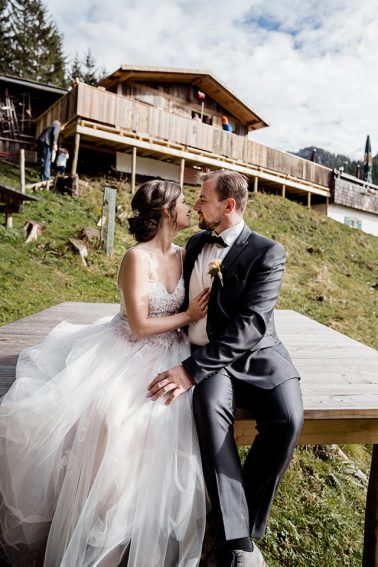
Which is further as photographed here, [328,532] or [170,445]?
[328,532]

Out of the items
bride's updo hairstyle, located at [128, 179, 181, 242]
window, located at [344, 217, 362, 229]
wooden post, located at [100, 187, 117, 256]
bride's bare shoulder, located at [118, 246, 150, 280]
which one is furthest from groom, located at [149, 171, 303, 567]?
window, located at [344, 217, 362, 229]

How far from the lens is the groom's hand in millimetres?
2314

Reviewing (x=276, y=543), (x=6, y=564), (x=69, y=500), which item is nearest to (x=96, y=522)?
(x=69, y=500)

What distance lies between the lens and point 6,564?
85.7 inches

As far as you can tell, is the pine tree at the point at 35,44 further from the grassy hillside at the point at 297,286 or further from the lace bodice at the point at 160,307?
the lace bodice at the point at 160,307

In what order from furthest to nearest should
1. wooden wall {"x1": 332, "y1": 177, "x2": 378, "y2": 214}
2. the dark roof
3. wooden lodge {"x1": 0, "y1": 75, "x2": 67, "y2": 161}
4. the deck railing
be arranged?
wooden wall {"x1": 332, "y1": 177, "x2": 378, "y2": 214} → wooden lodge {"x1": 0, "y1": 75, "x2": 67, "y2": 161} → the dark roof → the deck railing

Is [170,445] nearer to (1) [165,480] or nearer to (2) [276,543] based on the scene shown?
(1) [165,480]

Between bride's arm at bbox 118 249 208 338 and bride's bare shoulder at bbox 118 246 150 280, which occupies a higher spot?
bride's bare shoulder at bbox 118 246 150 280

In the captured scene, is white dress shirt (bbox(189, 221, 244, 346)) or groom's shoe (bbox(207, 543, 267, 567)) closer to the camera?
groom's shoe (bbox(207, 543, 267, 567))

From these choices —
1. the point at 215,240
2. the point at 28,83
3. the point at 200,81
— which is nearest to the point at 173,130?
the point at 200,81

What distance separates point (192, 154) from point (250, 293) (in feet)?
51.1

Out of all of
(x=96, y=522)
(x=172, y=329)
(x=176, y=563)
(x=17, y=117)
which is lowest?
(x=176, y=563)

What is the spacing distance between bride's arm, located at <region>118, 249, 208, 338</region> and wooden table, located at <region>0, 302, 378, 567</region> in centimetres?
73

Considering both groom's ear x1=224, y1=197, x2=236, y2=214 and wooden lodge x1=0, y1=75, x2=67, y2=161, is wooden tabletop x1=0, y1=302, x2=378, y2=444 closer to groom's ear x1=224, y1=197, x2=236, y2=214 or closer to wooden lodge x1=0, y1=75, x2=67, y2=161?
groom's ear x1=224, y1=197, x2=236, y2=214
